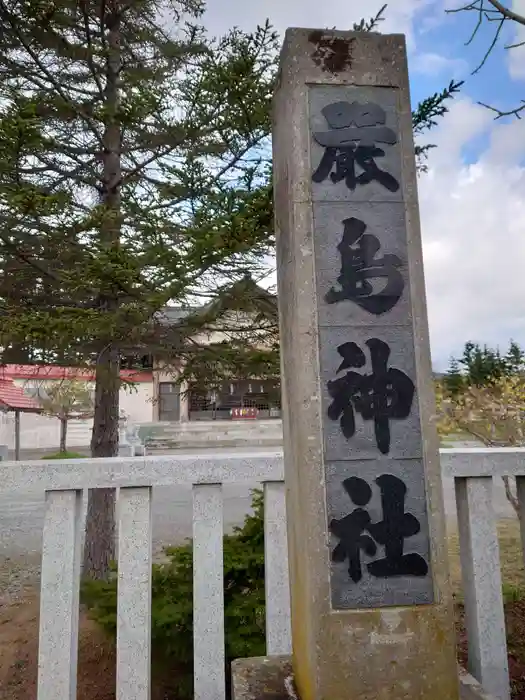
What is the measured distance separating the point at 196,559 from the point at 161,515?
340 inches

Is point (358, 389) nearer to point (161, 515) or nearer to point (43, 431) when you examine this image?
point (161, 515)

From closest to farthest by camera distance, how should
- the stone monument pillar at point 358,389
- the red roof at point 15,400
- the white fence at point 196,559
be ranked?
the stone monument pillar at point 358,389, the white fence at point 196,559, the red roof at point 15,400

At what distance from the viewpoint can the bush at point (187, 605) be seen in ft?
9.25

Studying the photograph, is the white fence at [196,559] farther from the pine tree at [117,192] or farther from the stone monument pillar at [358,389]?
the pine tree at [117,192]

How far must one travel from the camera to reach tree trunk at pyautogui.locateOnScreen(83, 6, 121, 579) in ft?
16.9

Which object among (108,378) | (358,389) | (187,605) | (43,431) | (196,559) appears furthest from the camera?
(43,431)

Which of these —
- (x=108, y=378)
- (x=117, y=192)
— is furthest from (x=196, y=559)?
(x=117, y=192)

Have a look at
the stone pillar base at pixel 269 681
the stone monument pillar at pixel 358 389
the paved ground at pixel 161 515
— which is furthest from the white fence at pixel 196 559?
the paved ground at pixel 161 515

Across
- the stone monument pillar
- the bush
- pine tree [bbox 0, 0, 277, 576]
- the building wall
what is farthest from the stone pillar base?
the building wall

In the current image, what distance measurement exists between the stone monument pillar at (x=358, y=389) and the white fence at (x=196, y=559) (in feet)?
0.88

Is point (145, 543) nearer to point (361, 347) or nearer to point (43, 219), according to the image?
point (361, 347)

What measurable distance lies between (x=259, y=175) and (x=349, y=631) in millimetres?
4173

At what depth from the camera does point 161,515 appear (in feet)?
34.0

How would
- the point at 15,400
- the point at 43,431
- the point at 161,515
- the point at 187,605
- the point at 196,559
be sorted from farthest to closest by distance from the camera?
the point at 43,431, the point at 15,400, the point at 161,515, the point at 187,605, the point at 196,559
